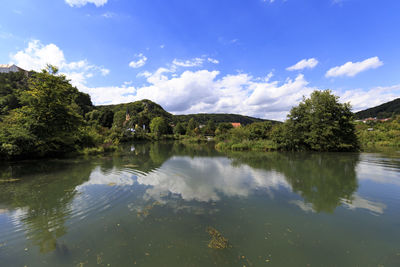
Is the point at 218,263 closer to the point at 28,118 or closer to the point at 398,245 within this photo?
the point at 398,245

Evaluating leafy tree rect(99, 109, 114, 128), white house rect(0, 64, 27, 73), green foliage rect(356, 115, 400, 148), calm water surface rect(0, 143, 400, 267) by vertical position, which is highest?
white house rect(0, 64, 27, 73)

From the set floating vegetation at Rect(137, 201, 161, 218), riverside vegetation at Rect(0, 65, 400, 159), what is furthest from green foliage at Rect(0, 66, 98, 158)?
floating vegetation at Rect(137, 201, 161, 218)

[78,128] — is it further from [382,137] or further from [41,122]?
[382,137]

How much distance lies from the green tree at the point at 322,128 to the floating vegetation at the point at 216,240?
2276cm

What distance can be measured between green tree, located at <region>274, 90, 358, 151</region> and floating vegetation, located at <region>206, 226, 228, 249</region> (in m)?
22.8

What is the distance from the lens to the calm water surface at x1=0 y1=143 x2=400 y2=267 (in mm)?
3131

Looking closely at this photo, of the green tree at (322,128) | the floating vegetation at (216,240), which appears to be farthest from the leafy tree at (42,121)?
the green tree at (322,128)

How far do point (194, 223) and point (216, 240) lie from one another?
915 mm

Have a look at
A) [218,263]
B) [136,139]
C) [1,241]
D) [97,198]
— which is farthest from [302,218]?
[136,139]

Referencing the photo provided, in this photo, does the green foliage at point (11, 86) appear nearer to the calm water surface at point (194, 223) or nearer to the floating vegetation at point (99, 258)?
the calm water surface at point (194, 223)

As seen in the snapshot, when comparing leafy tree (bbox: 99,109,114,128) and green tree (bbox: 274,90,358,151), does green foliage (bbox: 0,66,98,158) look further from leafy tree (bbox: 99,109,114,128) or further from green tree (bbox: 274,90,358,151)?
leafy tree (bbox: 99,109,114,128)

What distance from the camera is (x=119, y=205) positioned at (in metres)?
5.48

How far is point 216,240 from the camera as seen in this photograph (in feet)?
11.9

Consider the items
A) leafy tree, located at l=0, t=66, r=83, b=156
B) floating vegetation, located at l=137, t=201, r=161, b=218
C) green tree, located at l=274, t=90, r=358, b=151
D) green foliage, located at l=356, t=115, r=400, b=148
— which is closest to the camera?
floating vegetation, located at l=137, t=201, r=161, b=218
